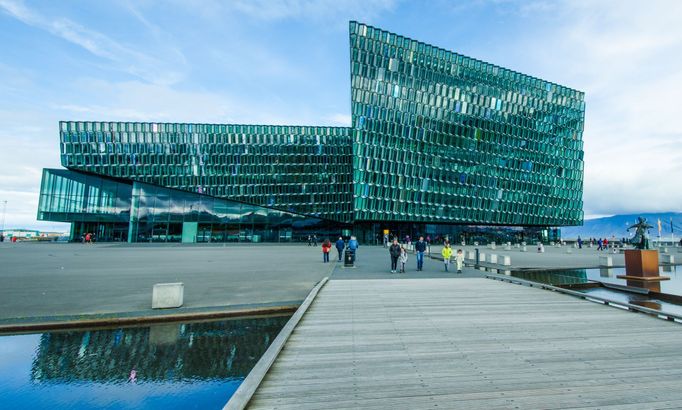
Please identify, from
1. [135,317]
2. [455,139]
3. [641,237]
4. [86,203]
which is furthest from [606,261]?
[86,203]

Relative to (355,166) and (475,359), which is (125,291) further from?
(355,166)

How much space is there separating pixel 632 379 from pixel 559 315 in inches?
158

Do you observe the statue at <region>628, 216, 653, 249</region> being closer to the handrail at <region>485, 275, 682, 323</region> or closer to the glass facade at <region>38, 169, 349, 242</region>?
the handrail at <region>485, 275, 682, 323</region>

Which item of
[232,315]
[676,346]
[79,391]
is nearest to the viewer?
[79,391]

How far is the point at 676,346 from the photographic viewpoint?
5.90m

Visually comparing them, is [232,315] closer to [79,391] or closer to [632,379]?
[79,391]

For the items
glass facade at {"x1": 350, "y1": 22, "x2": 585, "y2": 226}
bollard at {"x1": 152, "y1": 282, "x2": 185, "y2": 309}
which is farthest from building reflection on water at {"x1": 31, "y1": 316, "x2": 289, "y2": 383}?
glass facade at {"x1": 350, "y1": 22, "x2": 585, "y2": 226}

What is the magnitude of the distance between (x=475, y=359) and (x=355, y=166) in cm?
5554

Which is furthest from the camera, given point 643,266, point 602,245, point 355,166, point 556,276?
point 355,166

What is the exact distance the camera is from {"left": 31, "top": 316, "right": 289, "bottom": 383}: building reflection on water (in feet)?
19.9

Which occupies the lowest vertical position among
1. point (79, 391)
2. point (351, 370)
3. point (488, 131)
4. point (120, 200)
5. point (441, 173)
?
point (79, 391)

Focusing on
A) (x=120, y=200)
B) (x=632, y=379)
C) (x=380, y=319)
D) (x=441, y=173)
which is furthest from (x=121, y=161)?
(x=632, y=379)

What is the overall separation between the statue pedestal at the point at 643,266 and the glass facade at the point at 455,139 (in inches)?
1730

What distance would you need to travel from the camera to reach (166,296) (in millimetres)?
9938
